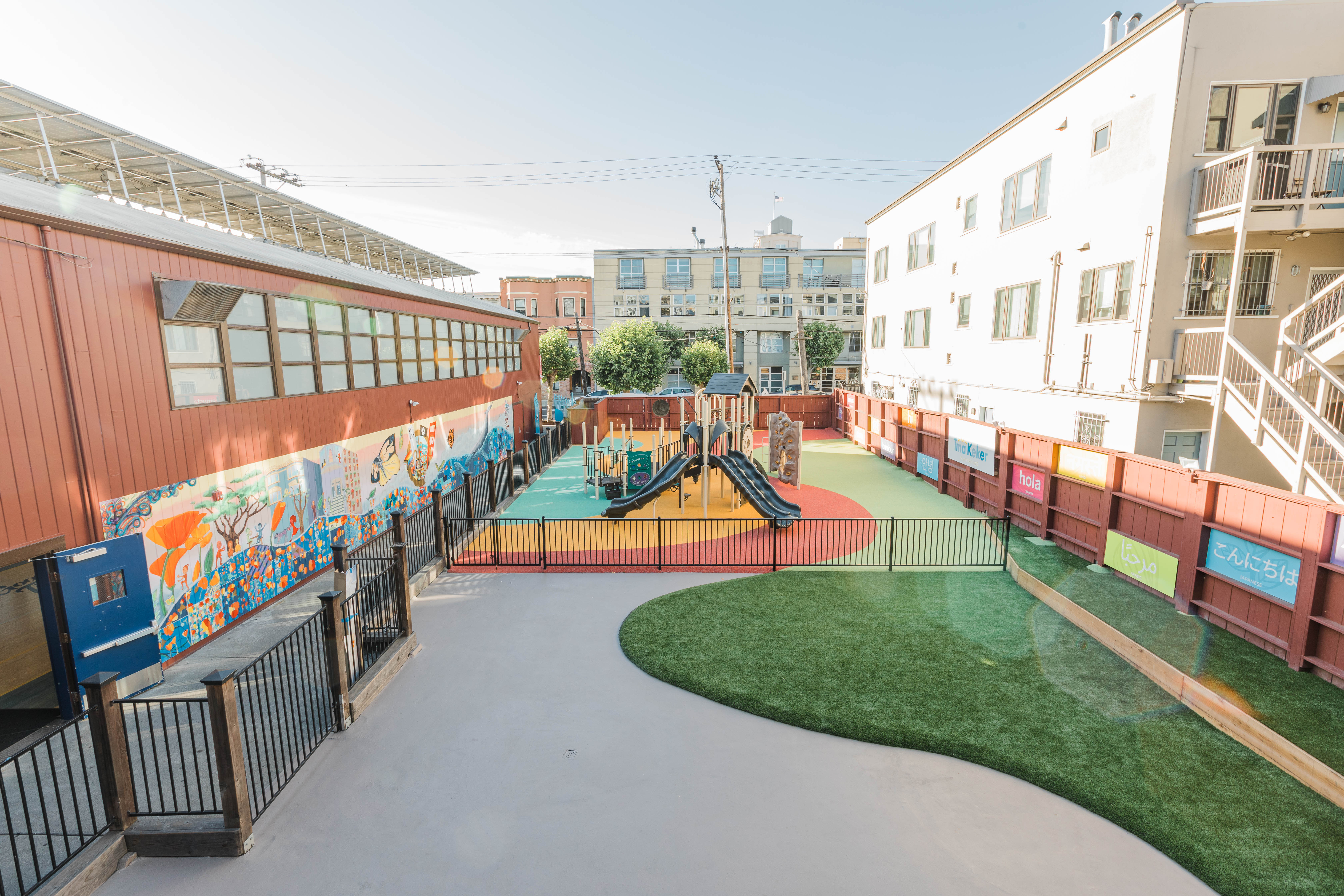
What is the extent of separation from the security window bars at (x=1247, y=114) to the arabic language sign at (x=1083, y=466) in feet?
24.0

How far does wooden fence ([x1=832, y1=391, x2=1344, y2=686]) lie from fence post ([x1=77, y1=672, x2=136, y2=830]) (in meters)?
12.7

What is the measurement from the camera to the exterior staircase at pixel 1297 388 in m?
9.29

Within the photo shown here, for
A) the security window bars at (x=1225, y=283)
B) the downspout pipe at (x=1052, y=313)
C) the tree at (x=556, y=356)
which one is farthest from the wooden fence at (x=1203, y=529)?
the tree at (x=556, y=356)

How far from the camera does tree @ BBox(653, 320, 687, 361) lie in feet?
159

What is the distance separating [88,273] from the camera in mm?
6918

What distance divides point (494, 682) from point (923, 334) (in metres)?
22.3

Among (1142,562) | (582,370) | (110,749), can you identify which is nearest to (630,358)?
(582,370)

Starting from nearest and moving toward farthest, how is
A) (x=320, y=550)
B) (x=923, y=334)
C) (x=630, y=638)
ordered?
1. (x=630, y=638)
2. (x=320, y=550)
3. (x=923, y=334)

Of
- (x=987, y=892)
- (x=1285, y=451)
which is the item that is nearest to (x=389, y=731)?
(x=987, y=892)

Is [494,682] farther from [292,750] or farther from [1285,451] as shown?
[1285,451]

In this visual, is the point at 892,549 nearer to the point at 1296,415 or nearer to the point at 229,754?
the point at 1296,415

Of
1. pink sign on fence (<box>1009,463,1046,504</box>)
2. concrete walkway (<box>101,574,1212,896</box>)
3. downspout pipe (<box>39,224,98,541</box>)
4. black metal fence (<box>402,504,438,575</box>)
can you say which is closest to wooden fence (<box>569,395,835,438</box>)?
pink sign on fence (<box>1009,463,1046,504</box>)

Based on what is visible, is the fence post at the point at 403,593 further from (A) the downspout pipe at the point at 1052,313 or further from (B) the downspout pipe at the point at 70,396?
(A) the downspout pipe at the point at 1052,313

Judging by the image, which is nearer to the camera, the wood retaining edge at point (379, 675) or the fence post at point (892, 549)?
the wood retaining edge at point (379, 675)
